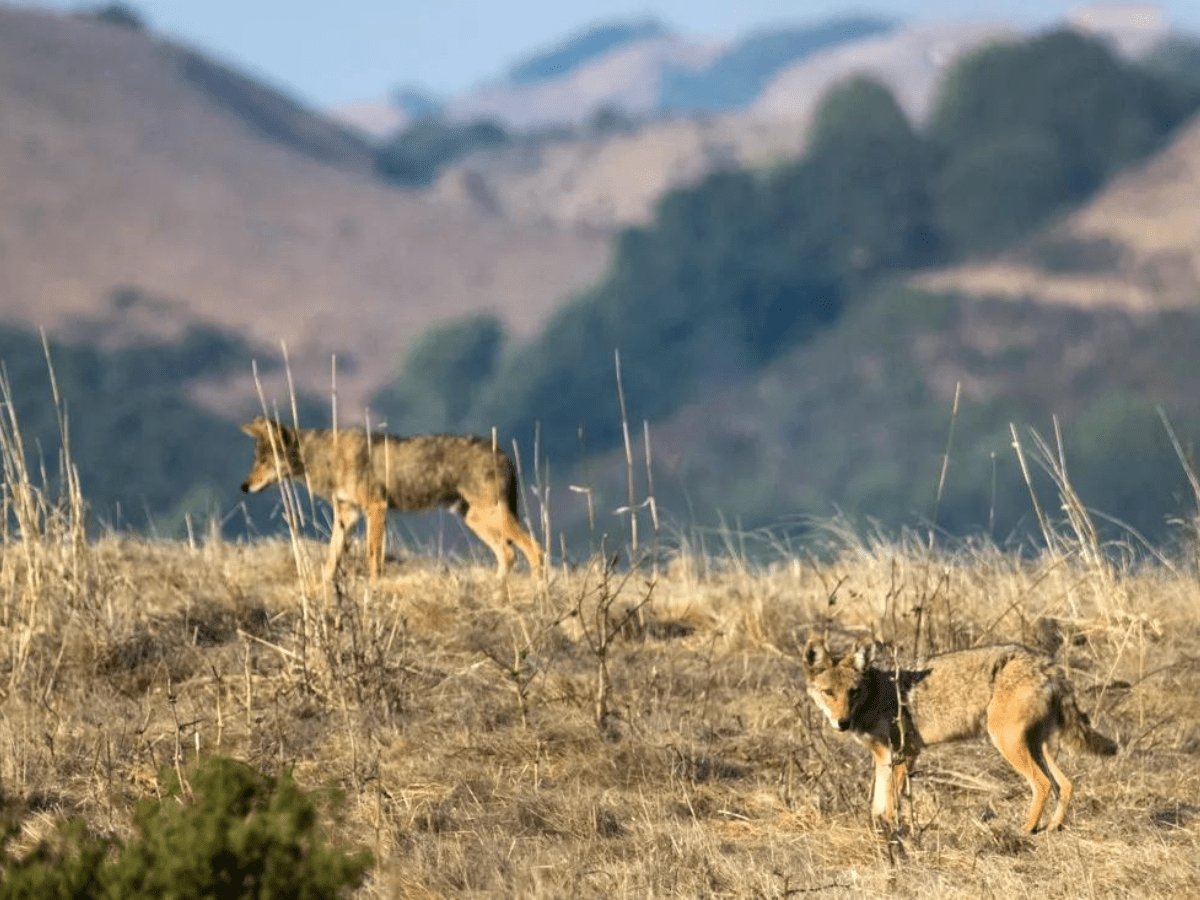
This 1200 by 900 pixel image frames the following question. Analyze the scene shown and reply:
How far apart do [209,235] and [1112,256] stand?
6822cm

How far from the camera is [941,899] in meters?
6.58

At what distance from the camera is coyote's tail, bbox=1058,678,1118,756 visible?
25.3 ft

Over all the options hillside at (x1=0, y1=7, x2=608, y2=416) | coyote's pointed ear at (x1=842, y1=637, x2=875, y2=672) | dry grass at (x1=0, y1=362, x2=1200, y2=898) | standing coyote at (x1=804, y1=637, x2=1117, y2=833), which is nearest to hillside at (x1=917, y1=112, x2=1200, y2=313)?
hillside at (x1=0, y1=7, x2=608, y2=416)

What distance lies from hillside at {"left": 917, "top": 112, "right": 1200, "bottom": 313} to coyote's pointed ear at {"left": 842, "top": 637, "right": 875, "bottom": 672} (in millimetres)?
136364

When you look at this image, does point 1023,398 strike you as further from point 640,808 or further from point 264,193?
point 640,808

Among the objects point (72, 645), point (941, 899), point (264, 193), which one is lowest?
point (941, 899)

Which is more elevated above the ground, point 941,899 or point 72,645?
point 72,645

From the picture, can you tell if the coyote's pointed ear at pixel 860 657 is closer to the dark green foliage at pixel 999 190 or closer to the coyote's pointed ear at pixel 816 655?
the coyote's pointed ear at pixel 816 655

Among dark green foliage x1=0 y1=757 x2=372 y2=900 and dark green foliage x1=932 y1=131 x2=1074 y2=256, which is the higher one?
dark green foliage x1=932 y1=131 x2=1074 y2=256

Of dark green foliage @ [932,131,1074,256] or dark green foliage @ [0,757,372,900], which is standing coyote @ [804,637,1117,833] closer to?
dark green foliage @ [0,757,372,900]

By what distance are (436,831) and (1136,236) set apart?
140846 millimetres

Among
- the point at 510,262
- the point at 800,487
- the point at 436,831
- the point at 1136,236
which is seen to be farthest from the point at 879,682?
the point at 510,262

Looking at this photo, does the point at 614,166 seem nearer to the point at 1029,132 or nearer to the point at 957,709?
the point at 1029,132

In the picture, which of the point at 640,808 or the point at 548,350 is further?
the point at 548,350
